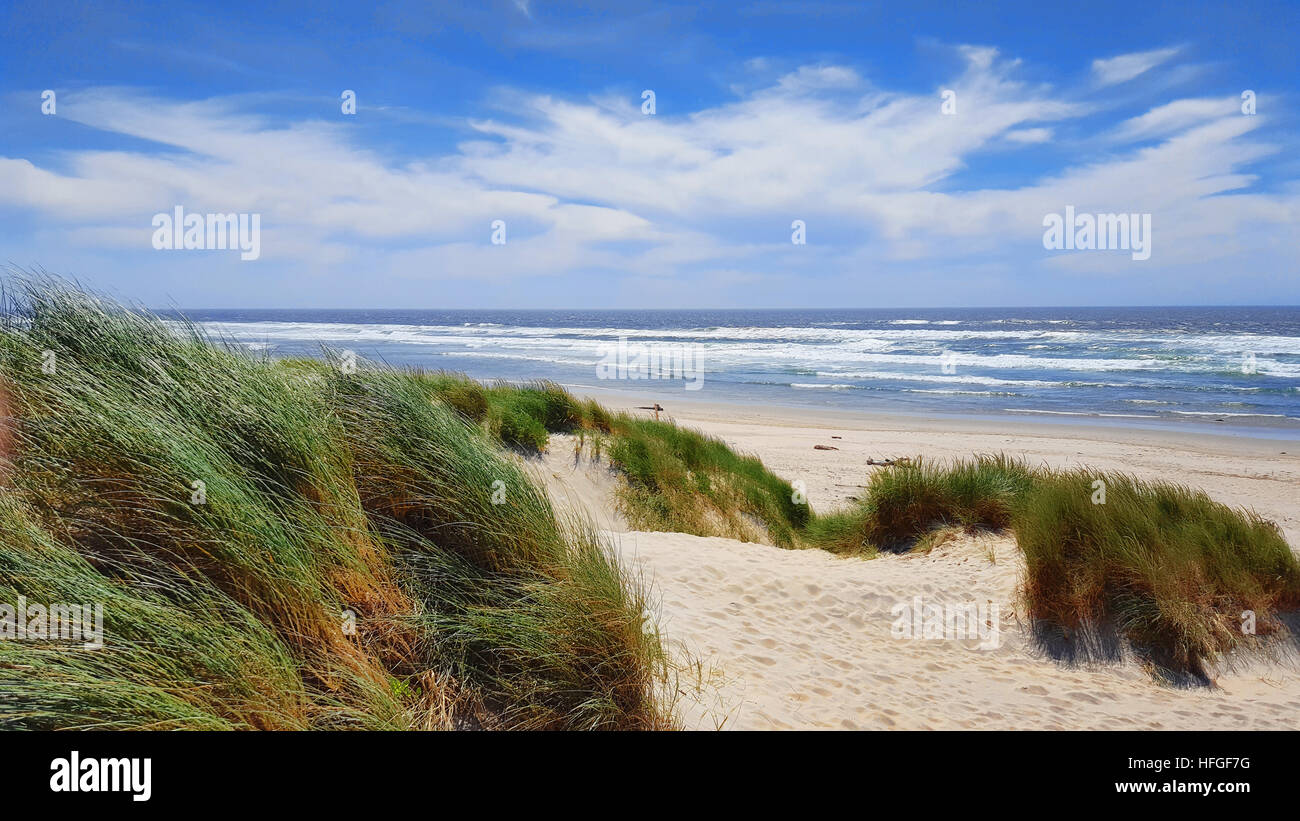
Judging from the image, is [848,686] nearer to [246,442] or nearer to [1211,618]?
[1211,618]

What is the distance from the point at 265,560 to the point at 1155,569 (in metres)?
6.88

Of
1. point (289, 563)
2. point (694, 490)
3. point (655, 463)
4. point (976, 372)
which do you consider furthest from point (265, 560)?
point (976, 372)

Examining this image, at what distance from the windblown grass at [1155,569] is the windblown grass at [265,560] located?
4.53m

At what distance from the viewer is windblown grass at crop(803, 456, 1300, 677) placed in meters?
5.96

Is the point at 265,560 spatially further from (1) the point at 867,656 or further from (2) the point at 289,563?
(1) the point at 867,656

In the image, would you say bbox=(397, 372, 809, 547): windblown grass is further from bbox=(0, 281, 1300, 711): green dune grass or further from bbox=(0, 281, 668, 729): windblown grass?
bbox=(0, 281, 668, 729): windblown grass

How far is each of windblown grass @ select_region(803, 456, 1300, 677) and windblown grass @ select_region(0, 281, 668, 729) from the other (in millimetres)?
4535

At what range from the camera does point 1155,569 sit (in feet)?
20.0

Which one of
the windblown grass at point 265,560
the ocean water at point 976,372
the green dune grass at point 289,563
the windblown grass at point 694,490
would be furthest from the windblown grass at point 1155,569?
the ocean water at point 976,372

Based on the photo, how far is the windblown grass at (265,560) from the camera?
9.17ft

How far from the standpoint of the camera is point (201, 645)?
282 cm

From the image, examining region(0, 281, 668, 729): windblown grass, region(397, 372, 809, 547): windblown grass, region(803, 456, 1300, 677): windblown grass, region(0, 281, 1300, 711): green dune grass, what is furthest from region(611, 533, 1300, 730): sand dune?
region(397, 372, 809, 547): windblown grass
